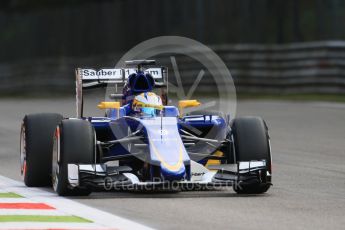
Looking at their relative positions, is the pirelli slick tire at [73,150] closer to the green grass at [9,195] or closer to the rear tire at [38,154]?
the green grass at [9,195]

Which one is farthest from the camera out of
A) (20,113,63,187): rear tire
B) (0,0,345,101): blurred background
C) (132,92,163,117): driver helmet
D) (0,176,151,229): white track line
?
(0,0,345,101): blurred background

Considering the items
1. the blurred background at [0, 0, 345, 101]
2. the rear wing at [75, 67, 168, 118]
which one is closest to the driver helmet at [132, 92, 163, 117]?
the rear wing at [75, 67, 168, 118]

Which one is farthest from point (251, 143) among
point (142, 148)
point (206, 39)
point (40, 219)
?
point (206, 39)

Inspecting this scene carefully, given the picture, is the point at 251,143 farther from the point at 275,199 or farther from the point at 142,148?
the point at 142,148

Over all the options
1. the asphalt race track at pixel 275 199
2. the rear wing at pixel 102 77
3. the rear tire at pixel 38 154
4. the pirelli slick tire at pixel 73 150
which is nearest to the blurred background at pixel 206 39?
the asphalt race track at pixel 275 199

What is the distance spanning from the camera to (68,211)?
10.2 metres

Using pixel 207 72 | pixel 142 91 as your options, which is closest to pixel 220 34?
pixel 207 72

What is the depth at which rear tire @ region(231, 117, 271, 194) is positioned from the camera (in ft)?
38.3

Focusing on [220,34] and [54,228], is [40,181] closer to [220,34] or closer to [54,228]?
[54,228]

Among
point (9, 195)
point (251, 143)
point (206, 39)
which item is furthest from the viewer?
point (206, 39)

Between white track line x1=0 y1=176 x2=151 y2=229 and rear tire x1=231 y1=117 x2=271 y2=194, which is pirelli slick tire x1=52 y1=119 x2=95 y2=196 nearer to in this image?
white track line x1=0 y1=176 x2=151 y2=229

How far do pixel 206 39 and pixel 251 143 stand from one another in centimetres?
2473

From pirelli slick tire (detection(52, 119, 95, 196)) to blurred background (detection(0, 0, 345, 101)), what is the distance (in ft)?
62.7

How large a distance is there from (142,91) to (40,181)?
1416 mm
